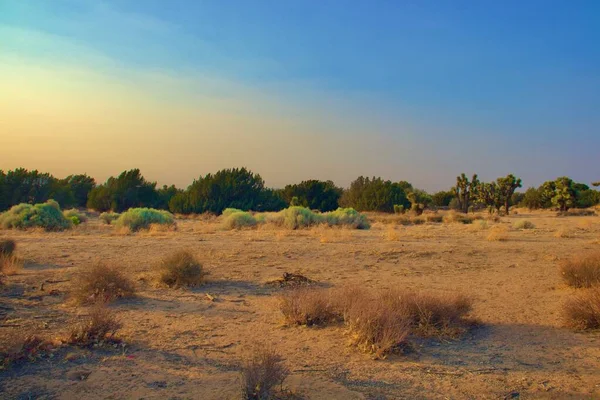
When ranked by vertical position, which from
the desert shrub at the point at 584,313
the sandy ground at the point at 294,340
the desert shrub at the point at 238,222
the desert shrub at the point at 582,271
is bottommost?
the sandy ground at the point at 294,340

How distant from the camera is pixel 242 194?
44906 mm

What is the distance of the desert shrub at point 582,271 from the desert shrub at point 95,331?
865 cm

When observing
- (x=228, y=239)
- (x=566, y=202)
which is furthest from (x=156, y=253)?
(x=566, y=202)

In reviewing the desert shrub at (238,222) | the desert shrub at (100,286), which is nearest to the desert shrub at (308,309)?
the desert shrub at (100,286)

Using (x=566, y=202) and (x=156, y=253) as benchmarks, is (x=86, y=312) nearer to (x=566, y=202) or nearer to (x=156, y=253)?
(x=156, y=253)

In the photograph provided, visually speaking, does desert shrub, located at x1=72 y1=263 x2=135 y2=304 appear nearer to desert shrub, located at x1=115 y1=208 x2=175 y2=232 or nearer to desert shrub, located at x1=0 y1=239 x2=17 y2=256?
desert shrub, located at x1=0 y1=239 x2=17 y2=256

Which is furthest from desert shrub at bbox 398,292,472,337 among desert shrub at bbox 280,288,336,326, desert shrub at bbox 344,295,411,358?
desert shrub at bbox 280,288,336,326

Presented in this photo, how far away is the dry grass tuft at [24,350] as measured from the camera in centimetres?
589

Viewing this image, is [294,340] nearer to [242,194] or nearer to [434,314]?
[434,314]

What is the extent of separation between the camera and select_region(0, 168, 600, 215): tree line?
143ft

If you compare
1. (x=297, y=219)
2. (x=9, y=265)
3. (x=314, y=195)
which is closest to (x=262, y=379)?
(x=9, y=265)

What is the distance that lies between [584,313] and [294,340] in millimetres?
4401

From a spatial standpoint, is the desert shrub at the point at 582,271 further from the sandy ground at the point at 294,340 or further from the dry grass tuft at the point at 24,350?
the dry grass tuft at the point at 24,350

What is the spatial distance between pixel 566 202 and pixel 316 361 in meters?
52.7
